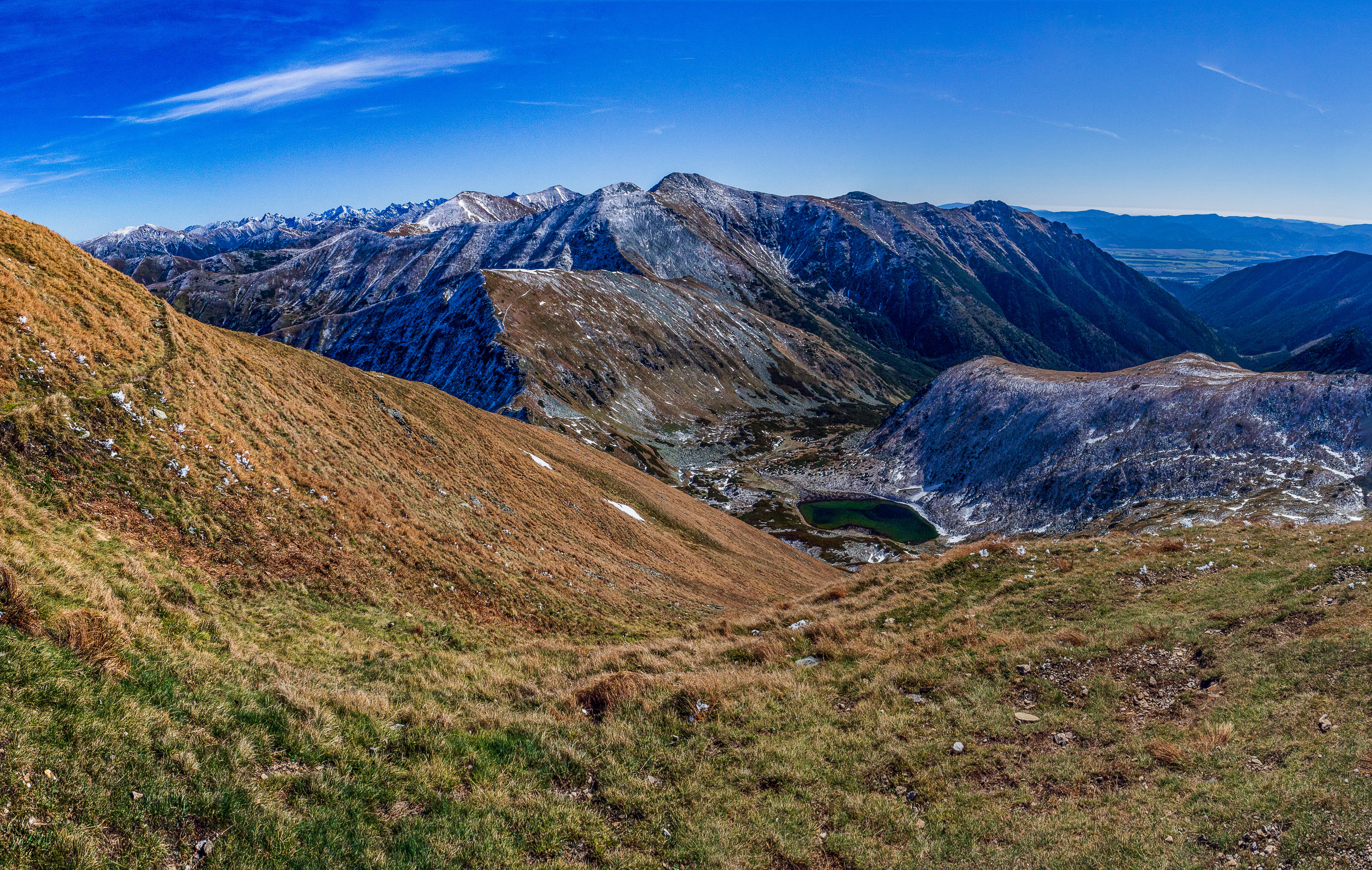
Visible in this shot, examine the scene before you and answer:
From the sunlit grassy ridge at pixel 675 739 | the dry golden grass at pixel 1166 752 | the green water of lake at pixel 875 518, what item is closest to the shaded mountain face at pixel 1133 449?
the green water of lake at pixel 875 518

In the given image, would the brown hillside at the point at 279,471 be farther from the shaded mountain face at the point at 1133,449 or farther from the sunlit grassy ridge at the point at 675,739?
the shaded mountain face at the point at 1133,449

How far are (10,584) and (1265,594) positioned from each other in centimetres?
3259

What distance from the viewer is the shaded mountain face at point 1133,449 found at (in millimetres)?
71688

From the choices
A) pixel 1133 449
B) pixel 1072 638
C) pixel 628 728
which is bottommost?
pixel 1133 449

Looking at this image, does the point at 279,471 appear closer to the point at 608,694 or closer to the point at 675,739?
the point at 608,694

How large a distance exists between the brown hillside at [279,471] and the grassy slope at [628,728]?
1.55 ft

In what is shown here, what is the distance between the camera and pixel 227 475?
20891 mm

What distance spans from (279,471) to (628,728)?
728 inches

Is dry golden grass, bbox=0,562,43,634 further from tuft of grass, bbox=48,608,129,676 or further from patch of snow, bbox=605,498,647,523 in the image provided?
patch of snow, bbox=605,498,647,523

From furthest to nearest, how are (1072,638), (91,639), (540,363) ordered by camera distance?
(540,363) → (1072,638) → (91,639)

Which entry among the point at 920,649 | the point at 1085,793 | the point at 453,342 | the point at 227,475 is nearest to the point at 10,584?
the point at 227,475

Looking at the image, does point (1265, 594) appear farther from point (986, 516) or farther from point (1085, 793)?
point (986, 516)

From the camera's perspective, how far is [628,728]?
1417 centimetres

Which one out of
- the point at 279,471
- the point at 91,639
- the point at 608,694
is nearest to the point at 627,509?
the point at 279,471
